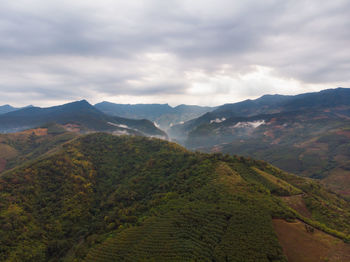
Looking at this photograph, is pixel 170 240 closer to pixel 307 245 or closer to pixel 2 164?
→ pixel 307 245

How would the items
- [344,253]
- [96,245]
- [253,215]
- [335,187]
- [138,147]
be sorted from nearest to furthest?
[344,253]
[253,215]
[96,245]
[138,147]
[335,187]

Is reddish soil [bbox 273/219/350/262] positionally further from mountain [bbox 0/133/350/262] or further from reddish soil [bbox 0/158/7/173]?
reddish soil [bbox 0/158/7/173]

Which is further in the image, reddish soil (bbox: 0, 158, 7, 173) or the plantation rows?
reddish soil (bbox: 0, 158, 7, 173)

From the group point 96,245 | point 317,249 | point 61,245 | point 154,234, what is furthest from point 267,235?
point 61,245

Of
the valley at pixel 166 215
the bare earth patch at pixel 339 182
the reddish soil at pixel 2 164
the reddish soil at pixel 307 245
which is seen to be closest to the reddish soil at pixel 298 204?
the valley at pixel 166 215

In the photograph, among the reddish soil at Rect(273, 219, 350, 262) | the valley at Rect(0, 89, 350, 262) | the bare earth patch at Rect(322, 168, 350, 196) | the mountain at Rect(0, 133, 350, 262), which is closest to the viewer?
the reddish soil at Rect(273, 219, 350, 262)

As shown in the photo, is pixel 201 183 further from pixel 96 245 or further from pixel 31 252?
pixel 31 252

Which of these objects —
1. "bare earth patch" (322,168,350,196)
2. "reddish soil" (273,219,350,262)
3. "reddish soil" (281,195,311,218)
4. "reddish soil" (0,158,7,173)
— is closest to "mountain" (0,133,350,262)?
"reddish soil" (273,219,350,262)
